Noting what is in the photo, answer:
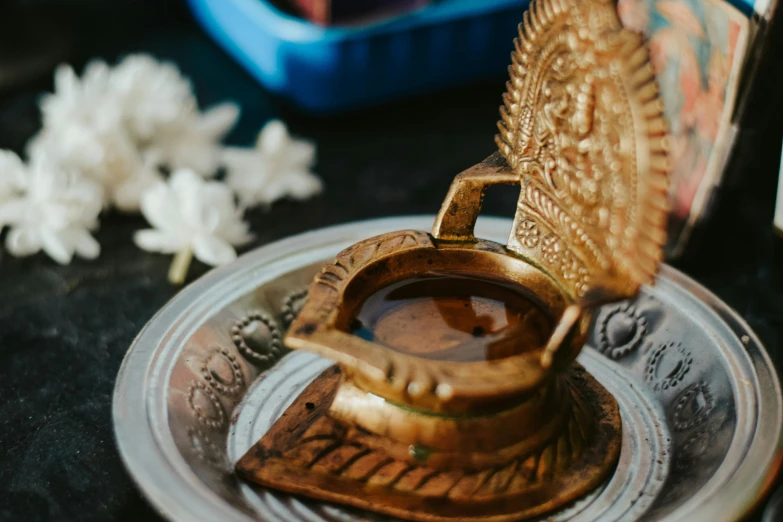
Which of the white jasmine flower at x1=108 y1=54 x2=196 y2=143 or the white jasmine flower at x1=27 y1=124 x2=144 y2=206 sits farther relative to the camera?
→ the white jasmine flower at x1=108 y1=54 x2=196 y2=143

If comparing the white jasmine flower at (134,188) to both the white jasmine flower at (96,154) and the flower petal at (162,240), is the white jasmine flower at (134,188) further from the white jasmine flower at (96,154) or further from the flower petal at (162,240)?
the flower petal at (162,240)

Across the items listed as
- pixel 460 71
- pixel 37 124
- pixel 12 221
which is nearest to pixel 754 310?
pixel 460 71

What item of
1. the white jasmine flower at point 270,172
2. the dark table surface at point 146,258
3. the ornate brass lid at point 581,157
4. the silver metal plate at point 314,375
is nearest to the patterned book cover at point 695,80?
the dark table surface at point 146,258

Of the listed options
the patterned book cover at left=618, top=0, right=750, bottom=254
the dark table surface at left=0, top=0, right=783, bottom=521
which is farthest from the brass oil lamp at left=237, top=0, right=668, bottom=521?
the patterned book cover at left=618, top=0, right=750, bottom=254

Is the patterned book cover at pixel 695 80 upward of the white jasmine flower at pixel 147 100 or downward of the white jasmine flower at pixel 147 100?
upward

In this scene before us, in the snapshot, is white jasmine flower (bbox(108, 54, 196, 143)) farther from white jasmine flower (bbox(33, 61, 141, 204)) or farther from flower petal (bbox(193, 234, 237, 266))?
flower petal (bbox(193, 234, 237, 266))

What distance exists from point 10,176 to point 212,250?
0.31 meters

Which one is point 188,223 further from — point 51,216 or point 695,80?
point 695,80

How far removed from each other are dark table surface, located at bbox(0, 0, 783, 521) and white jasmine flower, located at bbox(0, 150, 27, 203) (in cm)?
10

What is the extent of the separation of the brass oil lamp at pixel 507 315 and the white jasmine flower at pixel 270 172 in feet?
1.75

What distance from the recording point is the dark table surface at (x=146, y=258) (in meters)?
0.80

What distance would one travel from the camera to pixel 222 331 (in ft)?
2.79

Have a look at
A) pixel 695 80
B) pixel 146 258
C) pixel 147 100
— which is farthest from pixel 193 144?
pixel 695 80

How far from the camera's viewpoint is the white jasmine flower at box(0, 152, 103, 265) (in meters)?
1.10
